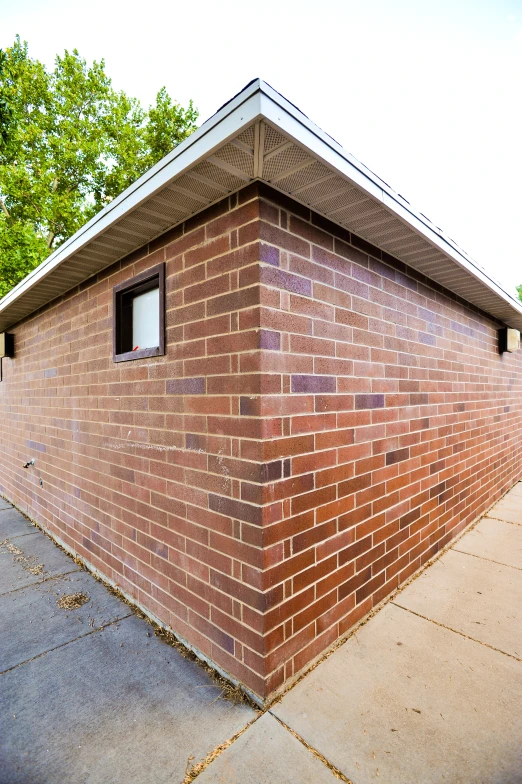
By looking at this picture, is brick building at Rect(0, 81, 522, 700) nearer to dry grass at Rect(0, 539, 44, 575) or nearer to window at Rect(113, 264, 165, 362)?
window at Rect(113, 264, 165, 362)

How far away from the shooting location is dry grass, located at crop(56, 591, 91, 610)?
2.83 metres

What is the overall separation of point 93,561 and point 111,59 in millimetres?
19952

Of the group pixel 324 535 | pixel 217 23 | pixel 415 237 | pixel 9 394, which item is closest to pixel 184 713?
pixel 324 535

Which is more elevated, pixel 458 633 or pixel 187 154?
pixel 187 154

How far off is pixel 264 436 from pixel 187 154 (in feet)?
4.48

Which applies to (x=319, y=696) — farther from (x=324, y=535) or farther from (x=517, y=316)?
(x=517, y=316)

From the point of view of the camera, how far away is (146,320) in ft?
9.23

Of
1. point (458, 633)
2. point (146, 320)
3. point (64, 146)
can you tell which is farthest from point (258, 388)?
point (64, 146)

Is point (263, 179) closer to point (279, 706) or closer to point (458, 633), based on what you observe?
point (279, 706)

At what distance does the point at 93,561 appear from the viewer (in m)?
3.37

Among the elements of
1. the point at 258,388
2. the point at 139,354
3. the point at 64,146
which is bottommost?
the point at 258,388

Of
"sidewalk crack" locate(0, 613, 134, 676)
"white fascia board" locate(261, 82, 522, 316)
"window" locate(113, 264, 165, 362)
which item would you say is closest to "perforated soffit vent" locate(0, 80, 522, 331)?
"white fascia board" locate(261, 82, 522, 316)

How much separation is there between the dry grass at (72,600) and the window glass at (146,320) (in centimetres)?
206

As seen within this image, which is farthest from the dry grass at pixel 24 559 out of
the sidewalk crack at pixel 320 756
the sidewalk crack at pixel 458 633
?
the sidewalk crack at pixel 458 633
